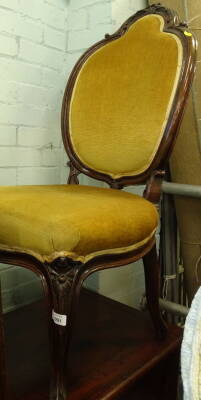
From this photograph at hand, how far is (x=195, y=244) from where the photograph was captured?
4.20 ft

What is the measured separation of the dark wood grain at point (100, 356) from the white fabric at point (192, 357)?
50 centimetres

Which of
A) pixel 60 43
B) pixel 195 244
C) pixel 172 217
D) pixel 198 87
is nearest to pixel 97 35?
pixel 60 43

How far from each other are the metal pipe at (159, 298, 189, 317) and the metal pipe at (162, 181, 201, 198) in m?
0.39

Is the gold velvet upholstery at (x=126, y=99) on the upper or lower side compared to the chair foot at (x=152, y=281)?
upper

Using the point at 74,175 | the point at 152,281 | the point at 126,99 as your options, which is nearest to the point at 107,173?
the point at 74,175

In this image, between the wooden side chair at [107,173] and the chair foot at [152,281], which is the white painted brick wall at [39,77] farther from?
the chair foot at [152,281]

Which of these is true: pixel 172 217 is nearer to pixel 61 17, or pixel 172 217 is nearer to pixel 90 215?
pixel 90 215

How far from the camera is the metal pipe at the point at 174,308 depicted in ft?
3.94

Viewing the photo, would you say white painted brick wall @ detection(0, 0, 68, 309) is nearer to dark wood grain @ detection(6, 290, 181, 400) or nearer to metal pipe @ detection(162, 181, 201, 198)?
dark wood grain @ detection(6, 290, 181, 400)

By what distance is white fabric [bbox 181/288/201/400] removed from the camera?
308 millimetres

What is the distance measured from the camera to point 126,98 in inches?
41.9

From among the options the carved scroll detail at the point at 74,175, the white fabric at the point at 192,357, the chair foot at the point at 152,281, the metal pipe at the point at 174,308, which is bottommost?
the metal pipe at the point at 174,308

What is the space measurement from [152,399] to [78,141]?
2.62 feet

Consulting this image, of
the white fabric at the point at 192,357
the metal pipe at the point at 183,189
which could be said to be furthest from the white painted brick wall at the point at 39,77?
the white fabric at the point at 192,357
